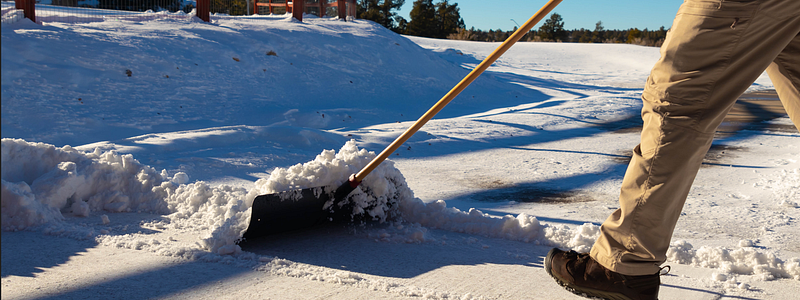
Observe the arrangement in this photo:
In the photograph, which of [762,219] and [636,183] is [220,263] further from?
[762,219]

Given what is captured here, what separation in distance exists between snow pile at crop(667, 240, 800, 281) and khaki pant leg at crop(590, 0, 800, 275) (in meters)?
0.71

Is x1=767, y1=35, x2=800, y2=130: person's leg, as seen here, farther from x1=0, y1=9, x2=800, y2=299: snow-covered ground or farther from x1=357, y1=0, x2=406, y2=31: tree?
x1=357, y1=0, x2=406, y2=31: tree

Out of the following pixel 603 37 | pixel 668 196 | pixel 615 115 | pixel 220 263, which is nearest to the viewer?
pixel 668 196

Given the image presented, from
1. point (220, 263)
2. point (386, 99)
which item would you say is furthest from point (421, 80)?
point (220, 263)

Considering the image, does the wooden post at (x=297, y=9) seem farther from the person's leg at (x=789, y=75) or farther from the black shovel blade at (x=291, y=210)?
the person's leg at (x=789, y=75)

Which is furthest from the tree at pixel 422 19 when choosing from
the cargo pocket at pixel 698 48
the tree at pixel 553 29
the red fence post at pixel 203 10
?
the cargo pocket at pixel 698 48

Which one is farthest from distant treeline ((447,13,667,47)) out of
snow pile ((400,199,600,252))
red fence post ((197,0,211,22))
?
snow pile ((400,199,600,252))

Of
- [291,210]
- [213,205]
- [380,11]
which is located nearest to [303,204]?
[291,210]

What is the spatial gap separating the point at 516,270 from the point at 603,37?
48.4 metres

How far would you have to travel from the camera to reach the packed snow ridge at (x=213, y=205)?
2.21 meters

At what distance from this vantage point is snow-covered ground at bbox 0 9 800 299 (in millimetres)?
1996

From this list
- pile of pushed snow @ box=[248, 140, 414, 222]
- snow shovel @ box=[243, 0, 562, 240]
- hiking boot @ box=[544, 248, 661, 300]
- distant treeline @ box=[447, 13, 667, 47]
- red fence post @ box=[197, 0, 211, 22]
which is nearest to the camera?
hiking boot @ box=[544, 248, 661, 300]

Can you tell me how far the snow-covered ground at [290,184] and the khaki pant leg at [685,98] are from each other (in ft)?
1.53

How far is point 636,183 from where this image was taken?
1532mm
